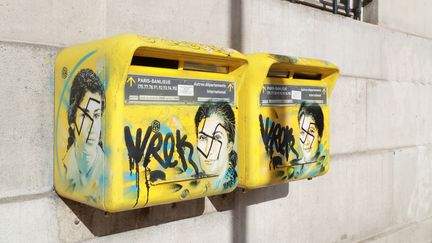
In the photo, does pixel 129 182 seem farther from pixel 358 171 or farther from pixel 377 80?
pixel 377 80

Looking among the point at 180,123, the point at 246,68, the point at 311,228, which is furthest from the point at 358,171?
the point at 180,123

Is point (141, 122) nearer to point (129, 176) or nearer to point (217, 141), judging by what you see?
point (129, 176)

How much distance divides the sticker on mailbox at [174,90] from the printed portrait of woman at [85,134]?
0.49ft

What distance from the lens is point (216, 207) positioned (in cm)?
338

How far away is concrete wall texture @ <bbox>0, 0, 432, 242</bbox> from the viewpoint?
245cm

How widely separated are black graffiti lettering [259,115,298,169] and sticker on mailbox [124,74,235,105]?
406 millimetres

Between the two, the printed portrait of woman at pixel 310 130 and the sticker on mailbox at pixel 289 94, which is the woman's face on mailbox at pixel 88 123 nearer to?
the sticker on mailbox at pixel 289 94

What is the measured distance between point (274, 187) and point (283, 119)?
95 centimetres

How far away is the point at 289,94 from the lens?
311cm

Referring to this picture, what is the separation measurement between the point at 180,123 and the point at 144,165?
0.29m

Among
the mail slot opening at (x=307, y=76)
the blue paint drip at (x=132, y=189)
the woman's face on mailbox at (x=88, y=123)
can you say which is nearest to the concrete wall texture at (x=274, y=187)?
the woman's face on mailbox at (x=88, y=123)

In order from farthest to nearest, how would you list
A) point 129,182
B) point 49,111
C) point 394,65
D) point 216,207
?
point 394,65
point 216,207
point 49,111
point 129,182

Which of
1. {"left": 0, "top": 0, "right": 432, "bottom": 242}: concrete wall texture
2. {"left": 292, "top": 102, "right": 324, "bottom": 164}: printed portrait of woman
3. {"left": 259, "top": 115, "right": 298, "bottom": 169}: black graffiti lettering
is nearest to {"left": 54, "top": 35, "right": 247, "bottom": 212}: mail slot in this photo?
{"left": 0, "top": 0, "right": 432, "bottom": 242}: concrete wall texture

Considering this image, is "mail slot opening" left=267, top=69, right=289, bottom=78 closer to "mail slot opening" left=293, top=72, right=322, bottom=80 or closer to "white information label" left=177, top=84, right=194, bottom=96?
"mail slot opening" left=293, top=72, right=322, bottom=80
